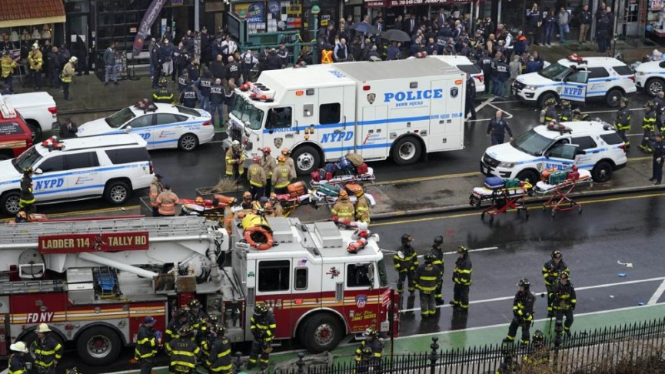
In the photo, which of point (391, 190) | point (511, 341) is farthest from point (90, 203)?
point (511, 341)

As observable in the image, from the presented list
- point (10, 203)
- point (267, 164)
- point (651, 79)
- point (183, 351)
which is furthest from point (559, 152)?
point (183, 351)

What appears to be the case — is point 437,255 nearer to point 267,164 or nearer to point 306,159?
point 267,164

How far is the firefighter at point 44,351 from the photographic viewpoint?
21.5 m

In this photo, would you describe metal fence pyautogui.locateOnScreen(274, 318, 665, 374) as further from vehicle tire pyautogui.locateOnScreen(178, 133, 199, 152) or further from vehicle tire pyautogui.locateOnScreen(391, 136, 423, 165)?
vehicle tire pyautogui.locateOnScreen(178, 133, 199, 152)

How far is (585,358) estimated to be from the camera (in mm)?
23578

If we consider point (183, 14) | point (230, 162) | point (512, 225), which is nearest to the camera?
point (512, 225)

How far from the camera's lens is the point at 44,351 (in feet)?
70.7

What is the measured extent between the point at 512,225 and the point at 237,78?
537 inches

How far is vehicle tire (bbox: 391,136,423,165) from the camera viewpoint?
35.6 m

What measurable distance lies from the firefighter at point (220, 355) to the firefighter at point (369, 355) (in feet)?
7.24

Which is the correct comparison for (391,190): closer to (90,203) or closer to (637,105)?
(90,203)

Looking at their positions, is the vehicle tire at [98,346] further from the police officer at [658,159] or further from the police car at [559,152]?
the police officer at [658,159]

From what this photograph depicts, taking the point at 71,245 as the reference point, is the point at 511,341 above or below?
below

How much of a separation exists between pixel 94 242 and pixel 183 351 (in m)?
2.81
